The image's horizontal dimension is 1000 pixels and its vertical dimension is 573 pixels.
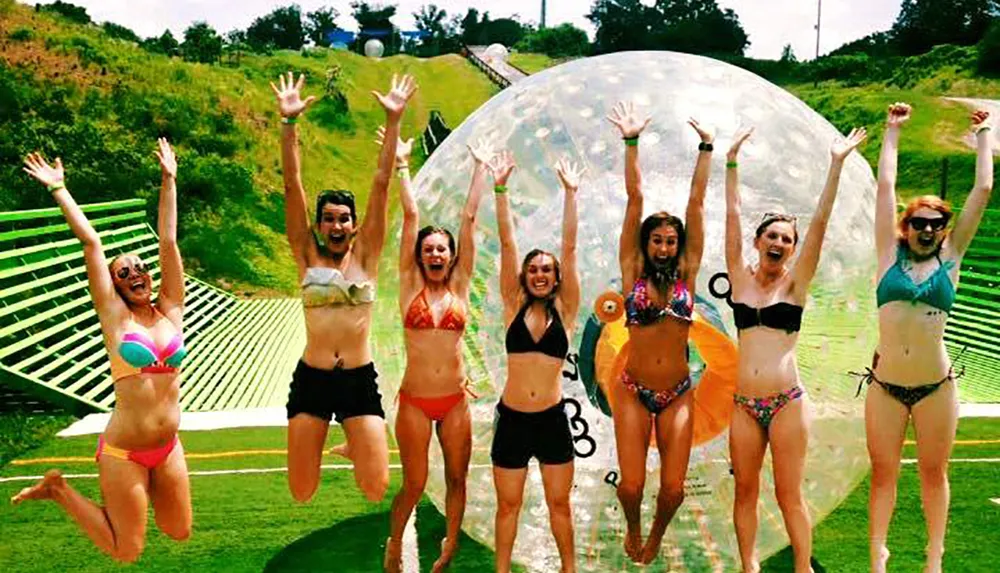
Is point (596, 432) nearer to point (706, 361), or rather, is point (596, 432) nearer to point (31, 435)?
point (706, 361)

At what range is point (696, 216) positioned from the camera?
5277 millimetres

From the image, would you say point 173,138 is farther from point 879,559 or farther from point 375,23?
point 375,23

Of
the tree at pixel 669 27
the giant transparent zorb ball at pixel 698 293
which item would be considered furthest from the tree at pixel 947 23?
the giant transparent zorb ball at pixel 698 293

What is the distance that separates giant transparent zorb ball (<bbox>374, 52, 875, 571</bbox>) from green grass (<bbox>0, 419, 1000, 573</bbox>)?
28.8 inches

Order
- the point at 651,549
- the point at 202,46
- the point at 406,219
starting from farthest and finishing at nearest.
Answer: the point at 202,46 < the point at 406,219 < the point at 651,549

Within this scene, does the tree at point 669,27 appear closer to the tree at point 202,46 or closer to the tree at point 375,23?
the tree at point 375,23

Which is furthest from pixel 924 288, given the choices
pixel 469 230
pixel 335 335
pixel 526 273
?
pixel 335 335

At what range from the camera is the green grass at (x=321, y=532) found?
6.39 m

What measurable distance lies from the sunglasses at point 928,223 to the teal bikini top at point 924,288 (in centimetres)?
16

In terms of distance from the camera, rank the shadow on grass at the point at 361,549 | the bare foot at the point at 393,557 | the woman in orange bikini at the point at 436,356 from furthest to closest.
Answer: the shadow on grass at the point at 361,549
the bare foot at the point at 393,557
the woman in orange bikini at the point at 436,356

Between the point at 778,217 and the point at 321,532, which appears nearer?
the point at 778,217

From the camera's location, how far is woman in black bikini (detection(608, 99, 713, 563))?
5.24 m

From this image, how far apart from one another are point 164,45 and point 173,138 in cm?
1332

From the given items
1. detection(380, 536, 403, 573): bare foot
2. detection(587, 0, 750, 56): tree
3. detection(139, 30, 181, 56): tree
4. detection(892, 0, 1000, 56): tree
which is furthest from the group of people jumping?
detection(587, 0, 750, 56): tree
